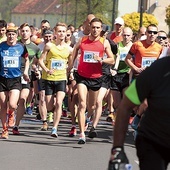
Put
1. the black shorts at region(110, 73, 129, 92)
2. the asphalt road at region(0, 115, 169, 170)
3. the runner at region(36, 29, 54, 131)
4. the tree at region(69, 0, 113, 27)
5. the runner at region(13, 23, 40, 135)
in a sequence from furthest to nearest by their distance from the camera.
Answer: the tree at region(69, 0, 113, 27) < the black shorts at region(110, 73, 129, 92) < the runner at region(36, 29, 54, 131) < the runner at region(13, 23, 40, 135) < the asphalt road at region(0, 115, 169, 170)

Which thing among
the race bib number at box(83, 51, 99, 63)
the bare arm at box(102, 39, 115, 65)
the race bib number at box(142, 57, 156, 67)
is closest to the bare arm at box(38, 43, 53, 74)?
the race bib number at box(83, 51, 99, 63)

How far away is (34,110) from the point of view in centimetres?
2130

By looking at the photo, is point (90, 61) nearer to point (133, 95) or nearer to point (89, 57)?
point (89, 57)

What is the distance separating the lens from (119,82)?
54.0ft

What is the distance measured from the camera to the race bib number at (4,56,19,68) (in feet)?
44.7

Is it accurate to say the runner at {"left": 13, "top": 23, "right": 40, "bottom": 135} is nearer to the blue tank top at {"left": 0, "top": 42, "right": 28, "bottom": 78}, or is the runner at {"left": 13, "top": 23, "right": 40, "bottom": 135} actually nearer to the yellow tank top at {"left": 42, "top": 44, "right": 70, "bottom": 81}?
the yellow tank top at {"left": 42, "top": 44, "right": 70, "bottom": 81}

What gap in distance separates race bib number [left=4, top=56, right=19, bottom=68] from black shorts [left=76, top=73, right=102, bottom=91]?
1.14 m

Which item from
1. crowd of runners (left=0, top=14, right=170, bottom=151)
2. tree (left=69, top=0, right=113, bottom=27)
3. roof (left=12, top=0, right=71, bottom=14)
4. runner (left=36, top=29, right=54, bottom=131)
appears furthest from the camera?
roof (left=12, top=0, right=71, bottom=14)

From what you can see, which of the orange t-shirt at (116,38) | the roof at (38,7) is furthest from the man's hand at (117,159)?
the roof at (38,7)

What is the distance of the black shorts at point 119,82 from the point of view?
1636 cm

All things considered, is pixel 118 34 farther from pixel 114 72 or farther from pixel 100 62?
pixel 100 62

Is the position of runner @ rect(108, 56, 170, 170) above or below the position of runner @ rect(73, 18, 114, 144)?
above

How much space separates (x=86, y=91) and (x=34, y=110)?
8330 mm

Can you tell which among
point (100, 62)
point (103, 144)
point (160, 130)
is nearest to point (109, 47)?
point (100, 62)
